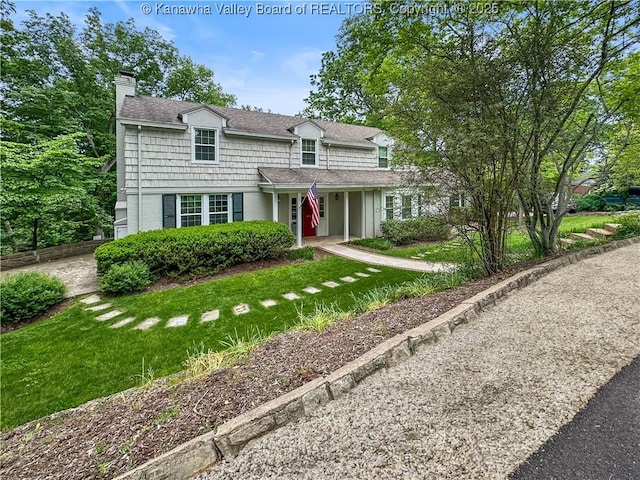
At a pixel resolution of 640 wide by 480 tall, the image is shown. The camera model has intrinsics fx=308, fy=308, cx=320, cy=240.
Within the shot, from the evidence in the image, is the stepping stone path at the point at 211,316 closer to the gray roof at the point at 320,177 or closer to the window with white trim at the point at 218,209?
the window with white trim at the point at 218,209

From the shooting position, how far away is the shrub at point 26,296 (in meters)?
6.21

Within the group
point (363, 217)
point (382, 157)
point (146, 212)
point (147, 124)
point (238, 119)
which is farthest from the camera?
point (382, 157)

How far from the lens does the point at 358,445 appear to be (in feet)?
6.86

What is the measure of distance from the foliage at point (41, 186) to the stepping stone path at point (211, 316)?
8.79m

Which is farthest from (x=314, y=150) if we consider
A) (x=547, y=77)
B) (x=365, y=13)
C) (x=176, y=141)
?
(x=547, y=77)

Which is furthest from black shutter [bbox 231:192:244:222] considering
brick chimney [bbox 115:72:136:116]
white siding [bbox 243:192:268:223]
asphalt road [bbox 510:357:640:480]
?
asphalt road [bbox 510:357:640:480]

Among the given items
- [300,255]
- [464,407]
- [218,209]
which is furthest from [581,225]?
[218,209]

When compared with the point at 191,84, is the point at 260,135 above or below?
below

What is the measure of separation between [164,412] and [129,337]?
3.44 m

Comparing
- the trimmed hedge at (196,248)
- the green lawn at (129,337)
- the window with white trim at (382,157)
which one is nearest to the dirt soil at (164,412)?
the green lawn at (129,337)

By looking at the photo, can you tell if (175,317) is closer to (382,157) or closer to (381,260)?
(381,260)

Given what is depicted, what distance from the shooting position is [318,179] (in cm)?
1237

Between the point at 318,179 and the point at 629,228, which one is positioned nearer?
the point at 629,228

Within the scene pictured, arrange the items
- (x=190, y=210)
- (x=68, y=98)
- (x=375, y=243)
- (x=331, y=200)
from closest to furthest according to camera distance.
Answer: (x=190, y=210) → (x=375, y=243) → (x=68, y=98) → (x=331, y=200)
